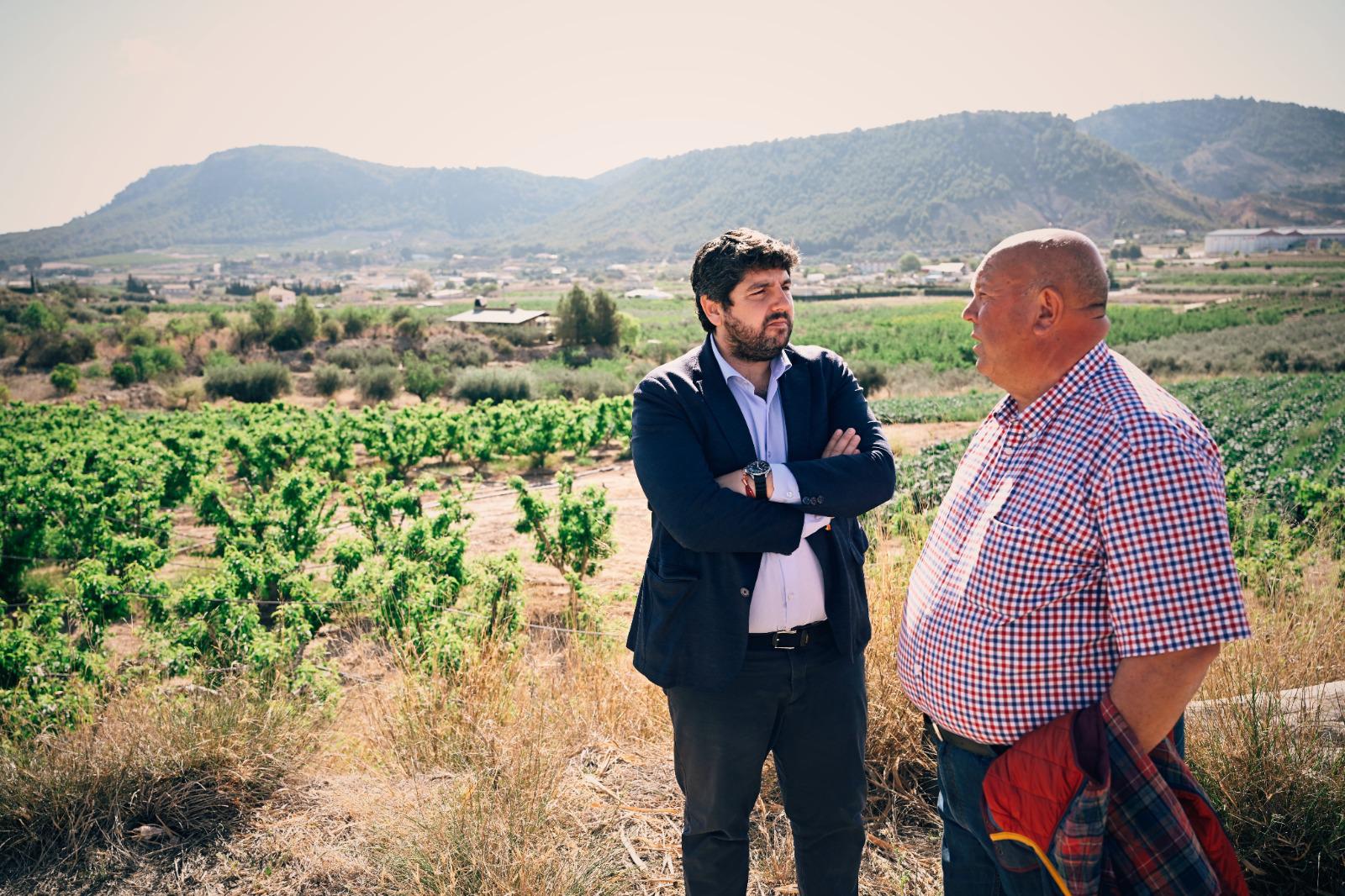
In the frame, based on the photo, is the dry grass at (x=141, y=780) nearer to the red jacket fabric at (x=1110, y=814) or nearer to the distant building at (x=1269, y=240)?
the red jacket fabric at (x=1110, y=814)

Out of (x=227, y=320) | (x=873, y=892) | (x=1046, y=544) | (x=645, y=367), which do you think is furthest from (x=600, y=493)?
(x=227, y=320)

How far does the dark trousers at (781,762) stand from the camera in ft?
7.41

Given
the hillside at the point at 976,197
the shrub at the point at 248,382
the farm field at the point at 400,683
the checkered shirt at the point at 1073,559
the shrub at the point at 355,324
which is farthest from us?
the hillside at the point at 976,197

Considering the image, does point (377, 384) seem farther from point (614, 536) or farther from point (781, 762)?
point (781, 762)

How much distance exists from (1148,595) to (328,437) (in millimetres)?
16160

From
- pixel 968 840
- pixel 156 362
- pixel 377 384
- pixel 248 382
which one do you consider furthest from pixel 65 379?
pixel 968 840

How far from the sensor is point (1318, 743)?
2.77 meters

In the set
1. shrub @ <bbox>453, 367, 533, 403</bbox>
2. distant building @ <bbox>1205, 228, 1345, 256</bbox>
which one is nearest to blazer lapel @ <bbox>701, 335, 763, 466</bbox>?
shrub @ <bbox>453, 367, 533, 403</bbox>

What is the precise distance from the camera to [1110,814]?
66.6 inches

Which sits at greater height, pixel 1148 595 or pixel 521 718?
pixel 1148 595

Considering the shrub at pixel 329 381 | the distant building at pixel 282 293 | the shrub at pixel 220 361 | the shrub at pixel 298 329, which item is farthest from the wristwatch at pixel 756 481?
the distant building at pixel 282 293

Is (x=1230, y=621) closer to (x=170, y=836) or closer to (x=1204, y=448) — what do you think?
(x=1204, y=448)

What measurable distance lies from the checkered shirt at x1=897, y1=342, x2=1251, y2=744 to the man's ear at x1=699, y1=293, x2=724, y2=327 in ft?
2.88

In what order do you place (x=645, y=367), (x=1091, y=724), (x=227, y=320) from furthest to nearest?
1. (x=227, y=320)
2. (x=645, y=367)
3. (x=1091, y=724)
